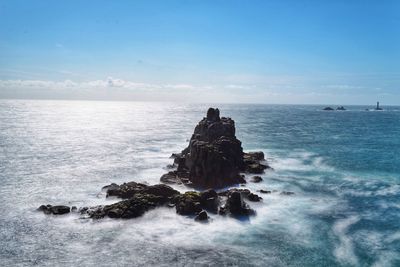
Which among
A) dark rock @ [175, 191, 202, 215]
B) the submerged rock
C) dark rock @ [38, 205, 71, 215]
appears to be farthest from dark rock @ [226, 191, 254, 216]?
dark rock @ [38, 205, 71, 215]

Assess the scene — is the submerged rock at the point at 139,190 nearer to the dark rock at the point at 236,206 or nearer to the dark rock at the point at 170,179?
the dark rock at the point at 170,179

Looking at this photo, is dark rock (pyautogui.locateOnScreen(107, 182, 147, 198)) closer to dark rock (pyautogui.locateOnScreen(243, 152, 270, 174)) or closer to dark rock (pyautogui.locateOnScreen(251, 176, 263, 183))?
dark rock (pyautogui.locateOnScreen(251, 176, 263, 183))

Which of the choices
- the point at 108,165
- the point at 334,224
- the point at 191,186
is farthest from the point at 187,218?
the point at 108,165

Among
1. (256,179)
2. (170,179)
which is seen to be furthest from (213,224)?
(256,179)

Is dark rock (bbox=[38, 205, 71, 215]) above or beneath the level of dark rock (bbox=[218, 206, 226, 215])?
beneath

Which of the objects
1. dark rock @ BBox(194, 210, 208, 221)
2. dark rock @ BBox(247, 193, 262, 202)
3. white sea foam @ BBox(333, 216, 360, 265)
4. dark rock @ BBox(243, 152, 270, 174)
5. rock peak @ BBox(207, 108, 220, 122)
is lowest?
white sea foam @ BBox(333, 216, 360, 265)

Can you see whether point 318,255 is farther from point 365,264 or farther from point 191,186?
point 191,186

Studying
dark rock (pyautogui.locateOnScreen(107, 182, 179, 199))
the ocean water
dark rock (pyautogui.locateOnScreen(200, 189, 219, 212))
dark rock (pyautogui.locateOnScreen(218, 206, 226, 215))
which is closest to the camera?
the ocean water

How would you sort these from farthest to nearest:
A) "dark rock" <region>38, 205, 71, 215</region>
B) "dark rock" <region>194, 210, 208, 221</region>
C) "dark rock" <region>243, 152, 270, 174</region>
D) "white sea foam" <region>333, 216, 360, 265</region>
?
"dark rock" <region>243, 152, 270, 174</region>, "dark rock" <region>38, 205, 71, 215</region>, "dark rock" <region>194, 210, 208, 221</region>, "white sea foam" <region>333, 216, 360, 265</region>

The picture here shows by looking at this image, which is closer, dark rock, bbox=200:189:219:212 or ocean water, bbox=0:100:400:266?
ocean water, bbox=0:100:400:266

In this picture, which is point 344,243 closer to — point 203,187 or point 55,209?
point 203,187
